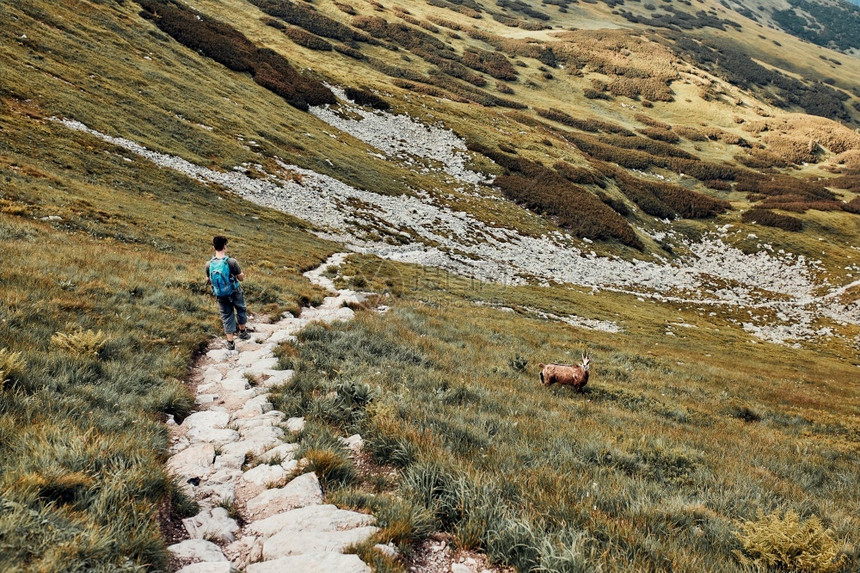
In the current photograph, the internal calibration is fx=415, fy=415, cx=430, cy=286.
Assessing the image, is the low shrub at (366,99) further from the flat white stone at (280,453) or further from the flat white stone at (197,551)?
the flat white stone at (197,551)

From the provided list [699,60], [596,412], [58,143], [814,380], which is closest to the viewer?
[596,412]

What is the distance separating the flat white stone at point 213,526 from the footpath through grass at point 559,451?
3.80ft

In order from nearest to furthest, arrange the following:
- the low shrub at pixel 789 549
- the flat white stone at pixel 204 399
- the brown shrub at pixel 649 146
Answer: the low shrub at pixel 789 549
the flat white stone at pixel 204 399
the brown shrub at pixel 649 146

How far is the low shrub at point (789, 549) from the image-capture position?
4.37 m

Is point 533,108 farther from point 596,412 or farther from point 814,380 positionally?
point 596,412

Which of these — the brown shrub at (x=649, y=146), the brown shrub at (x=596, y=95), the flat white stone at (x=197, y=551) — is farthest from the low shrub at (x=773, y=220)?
the flat white stone at (x=197, y=551)

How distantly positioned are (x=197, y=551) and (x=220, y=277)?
27.9ft

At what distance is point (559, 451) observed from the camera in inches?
271

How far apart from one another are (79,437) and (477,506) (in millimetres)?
4452

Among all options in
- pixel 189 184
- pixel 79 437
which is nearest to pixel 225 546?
pixel 79 437

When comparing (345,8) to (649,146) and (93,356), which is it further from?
(93,356)

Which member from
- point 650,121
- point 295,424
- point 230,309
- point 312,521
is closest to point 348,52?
point 650,121

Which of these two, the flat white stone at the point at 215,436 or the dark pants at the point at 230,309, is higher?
the flat white stone at the point at 215,436

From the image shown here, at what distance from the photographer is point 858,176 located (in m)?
93.7
